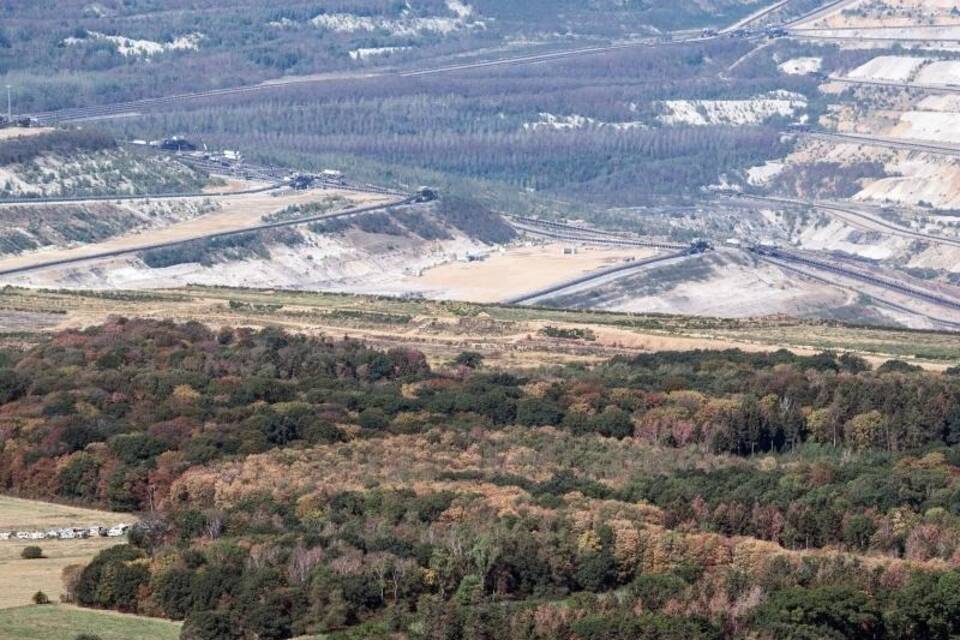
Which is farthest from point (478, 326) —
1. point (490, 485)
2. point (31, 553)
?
point (31, 553)

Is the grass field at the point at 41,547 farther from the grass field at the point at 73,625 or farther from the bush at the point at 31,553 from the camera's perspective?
the grass field at the point at 73,625

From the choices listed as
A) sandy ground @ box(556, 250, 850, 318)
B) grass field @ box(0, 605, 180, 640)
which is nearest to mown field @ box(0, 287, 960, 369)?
sandy ground @ box(556, 250, 850, 318)

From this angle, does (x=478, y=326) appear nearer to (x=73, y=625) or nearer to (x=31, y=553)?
(x=31, y=553)

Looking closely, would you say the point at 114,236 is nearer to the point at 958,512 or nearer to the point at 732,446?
the point at 732,446

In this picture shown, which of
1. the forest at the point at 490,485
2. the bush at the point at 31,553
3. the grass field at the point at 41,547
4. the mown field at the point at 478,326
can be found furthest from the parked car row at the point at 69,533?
the mown field at the point at 478,326

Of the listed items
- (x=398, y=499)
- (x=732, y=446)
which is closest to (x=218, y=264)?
(x=732, y=446)
